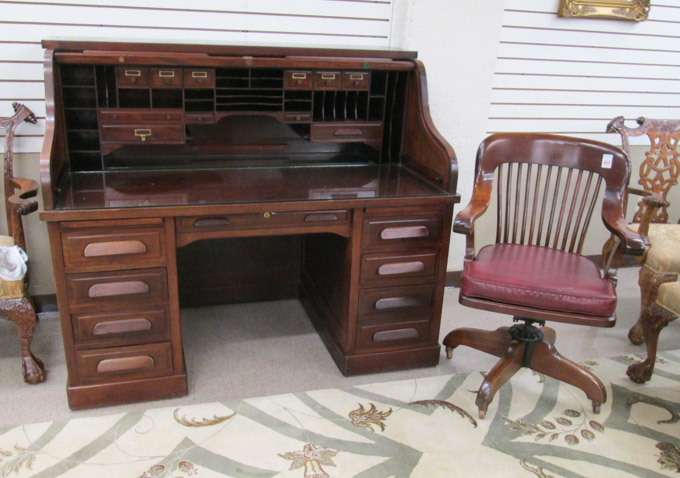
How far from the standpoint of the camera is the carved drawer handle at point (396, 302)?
2.64 meters

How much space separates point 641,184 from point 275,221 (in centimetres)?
236

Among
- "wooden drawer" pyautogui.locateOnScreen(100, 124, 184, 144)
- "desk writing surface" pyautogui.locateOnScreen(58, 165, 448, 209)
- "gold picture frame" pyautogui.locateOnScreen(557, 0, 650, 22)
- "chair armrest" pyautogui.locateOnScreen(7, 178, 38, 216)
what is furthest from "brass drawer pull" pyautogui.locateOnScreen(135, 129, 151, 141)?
"gold picture frame" pyautogui.locateOnScreen(557, 0, 650, 22)

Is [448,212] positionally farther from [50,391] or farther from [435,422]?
[50,391]

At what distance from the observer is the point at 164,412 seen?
239 centimetres

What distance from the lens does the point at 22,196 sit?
98.7 inches

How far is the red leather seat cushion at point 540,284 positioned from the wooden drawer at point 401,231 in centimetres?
22

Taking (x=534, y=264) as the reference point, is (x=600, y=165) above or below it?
above

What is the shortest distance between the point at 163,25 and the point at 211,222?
3.79 feet

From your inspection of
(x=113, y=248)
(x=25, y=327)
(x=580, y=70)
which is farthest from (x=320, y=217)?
(x=580, y=70)

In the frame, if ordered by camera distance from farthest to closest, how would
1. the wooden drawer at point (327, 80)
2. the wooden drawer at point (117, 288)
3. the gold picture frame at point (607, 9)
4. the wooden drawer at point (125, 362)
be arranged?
the gold picture frame at point (607, 9) → the wooden drawer at point (327, 80) → the wooden drawer at point (125, 362) → the wooden drawer at point (117, 288)

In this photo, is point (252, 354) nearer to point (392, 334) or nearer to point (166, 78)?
point (392, 334)

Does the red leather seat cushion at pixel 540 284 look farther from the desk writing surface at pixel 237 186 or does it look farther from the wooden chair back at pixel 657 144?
the wooden chair back at pixel 657 144

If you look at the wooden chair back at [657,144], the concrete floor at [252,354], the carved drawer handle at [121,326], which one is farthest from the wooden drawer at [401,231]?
the wooden chair back at [657,144]

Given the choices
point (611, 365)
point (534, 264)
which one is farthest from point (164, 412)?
point (611, 365)
